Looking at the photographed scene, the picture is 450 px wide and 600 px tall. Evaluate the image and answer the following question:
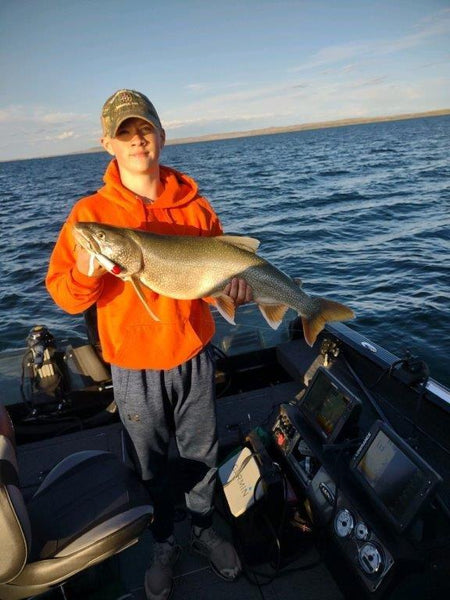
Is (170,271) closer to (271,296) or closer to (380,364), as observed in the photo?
(271,296)

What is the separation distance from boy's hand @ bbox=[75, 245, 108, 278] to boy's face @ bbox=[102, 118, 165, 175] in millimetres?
728

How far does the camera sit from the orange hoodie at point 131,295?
279 centimetres

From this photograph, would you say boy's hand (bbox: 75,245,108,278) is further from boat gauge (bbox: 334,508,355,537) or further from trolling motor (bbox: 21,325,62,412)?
trolling motor (bbox: 21,325,62,412)

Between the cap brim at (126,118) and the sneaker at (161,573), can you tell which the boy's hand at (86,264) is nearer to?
the cap brim at (126,118)

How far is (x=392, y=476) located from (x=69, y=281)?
246 cm

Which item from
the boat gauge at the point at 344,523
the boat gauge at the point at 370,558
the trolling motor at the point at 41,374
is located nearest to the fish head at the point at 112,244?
the boat gauge at the point at 344,523

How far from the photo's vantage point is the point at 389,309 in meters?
10.8

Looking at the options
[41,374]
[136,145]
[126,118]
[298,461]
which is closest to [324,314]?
[298,461]

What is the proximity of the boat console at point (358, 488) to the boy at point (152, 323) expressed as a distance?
80 centimetres

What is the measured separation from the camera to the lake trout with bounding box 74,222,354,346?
271 cm

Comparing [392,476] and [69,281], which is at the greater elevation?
[69,281]

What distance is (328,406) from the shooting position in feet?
11.6

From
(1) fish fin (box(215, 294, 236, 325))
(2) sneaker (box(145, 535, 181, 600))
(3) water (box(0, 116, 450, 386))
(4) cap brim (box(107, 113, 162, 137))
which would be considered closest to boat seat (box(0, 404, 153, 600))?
(2) sneaker (box(145, 535, 181, 600))

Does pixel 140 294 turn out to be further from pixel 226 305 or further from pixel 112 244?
pixel 226 305
